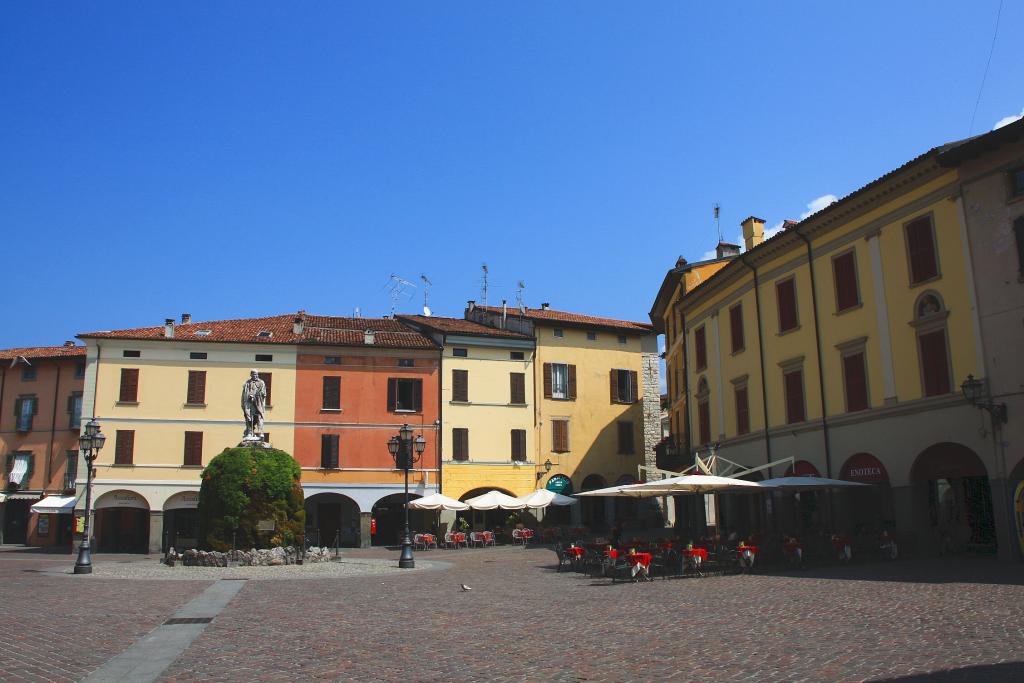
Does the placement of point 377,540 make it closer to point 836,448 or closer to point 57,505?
point 57,505

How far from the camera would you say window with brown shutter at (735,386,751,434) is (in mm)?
30938

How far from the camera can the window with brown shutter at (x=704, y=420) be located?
114 ft

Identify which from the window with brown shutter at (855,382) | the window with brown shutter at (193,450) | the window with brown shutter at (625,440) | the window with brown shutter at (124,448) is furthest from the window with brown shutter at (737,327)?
the window with brown shutter at (124,448)

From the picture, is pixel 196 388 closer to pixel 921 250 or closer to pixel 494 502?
pixel 494 502

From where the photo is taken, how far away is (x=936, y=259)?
870 inches

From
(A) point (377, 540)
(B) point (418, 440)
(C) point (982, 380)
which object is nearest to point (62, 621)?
(B) point (418, 440)

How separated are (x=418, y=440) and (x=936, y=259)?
52.3 feet

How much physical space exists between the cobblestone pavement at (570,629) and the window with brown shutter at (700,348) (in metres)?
15.9

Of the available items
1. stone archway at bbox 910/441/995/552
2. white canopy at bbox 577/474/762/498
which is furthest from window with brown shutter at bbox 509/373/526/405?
stone archway at bbox 910/441/995/552

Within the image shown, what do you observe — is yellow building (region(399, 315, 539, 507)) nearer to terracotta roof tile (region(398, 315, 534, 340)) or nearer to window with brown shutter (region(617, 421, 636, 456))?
terracotta roof tile (region(398, 315, 534, 340))

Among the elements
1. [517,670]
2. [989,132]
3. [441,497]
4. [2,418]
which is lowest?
[517,670]

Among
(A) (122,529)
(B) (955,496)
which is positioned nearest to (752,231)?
(B) (955,496)

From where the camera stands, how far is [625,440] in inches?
1827

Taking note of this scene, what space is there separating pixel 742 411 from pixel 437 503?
14.4 meters
